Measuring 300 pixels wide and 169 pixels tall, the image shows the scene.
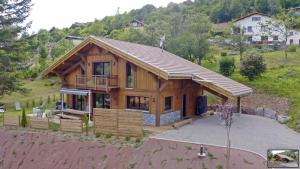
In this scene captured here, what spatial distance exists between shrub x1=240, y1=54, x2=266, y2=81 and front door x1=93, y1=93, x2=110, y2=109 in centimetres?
1385

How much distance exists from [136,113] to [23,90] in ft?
59.2

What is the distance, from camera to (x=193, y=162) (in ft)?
45.9

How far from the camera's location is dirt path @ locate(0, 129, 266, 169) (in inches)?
551

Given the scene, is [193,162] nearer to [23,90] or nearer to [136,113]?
[136,113]

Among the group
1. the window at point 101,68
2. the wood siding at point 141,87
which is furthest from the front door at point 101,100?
the window at point 101,68

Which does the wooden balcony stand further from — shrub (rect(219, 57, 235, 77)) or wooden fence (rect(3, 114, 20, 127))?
shrub (rect(219, 57, 235, 77))

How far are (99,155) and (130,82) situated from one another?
20.5 ft

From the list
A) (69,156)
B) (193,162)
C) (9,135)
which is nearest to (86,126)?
(69,156)

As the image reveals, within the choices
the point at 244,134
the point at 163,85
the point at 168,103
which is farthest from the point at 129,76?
the point at 244,134

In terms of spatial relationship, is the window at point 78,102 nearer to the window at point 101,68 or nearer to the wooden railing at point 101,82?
the wooden railing at point 101,82

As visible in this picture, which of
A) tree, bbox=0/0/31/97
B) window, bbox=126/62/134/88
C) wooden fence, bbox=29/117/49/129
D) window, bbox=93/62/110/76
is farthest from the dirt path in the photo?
tree, bbox=0/0/31/97

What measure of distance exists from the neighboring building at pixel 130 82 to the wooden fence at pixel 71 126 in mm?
2666

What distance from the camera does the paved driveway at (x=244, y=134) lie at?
52.0 ft

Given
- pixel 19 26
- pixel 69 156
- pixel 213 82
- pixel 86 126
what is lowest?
pixel 69 156
